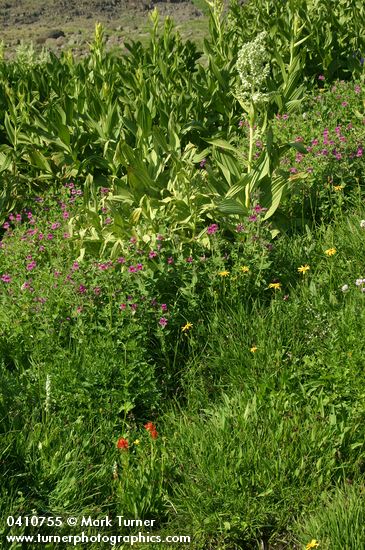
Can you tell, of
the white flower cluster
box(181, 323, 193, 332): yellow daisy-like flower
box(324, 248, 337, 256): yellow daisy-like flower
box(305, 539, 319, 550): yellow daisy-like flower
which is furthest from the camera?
the white flower cluster

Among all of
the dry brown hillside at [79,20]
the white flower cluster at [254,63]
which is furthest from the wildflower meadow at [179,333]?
the dry brown hillside at [79,20]

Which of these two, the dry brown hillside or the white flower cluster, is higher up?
the white flower cluster

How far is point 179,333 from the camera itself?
430cm

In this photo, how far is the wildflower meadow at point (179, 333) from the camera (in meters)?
3.28

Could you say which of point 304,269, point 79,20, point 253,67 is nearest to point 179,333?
point 304,269

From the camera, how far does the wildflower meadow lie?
3.28 m

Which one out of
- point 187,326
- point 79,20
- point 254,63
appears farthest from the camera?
point 79,20

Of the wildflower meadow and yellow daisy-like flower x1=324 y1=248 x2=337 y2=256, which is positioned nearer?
the wildflower meadow

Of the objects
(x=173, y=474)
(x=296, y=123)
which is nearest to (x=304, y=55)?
(x=296, y=123)

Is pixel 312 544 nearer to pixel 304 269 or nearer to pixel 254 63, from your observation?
pixel 304 269

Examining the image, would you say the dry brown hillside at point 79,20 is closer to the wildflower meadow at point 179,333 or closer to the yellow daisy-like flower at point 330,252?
the wildflower meadow at point 179,333

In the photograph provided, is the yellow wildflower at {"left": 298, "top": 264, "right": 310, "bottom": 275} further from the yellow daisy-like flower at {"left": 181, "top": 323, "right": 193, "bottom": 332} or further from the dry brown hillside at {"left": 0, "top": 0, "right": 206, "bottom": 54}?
the dry brown hillside at {"left": 0, "top": 0, "right": 206, "bottom": 54}

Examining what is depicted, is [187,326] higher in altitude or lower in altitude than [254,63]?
lower

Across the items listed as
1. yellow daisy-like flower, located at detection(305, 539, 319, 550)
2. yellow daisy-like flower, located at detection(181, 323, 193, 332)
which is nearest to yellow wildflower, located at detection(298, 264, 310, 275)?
yellow daisy-like flower, located at detection(181, 323, 193, 332)
